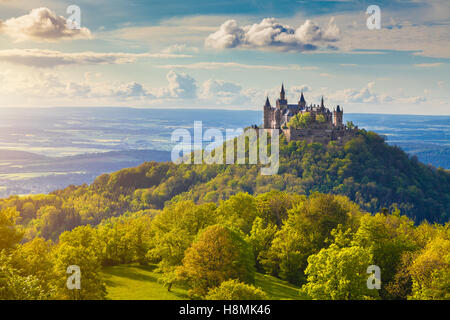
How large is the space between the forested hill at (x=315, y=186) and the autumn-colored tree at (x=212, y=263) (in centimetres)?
10585

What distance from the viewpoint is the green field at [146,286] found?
42344 millimetres

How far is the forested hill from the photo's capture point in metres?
149

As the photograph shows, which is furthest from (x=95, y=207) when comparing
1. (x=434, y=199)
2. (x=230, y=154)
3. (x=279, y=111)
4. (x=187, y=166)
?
(x=434, y=199)

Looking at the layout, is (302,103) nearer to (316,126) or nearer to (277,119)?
(277,119)

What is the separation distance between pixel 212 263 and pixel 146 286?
1002cm

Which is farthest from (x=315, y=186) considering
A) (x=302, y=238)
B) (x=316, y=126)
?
(x=302, y=238)

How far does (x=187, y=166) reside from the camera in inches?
7195

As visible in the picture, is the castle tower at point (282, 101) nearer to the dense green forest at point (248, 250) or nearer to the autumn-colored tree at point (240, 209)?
the dense green forest at point (248, 250)

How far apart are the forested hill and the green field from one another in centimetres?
9260

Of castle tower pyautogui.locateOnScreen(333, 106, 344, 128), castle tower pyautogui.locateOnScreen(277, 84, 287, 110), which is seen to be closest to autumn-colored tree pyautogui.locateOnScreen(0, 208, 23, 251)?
castle tower pyautogui.locateOnScreen(333, 106, 344, 128)

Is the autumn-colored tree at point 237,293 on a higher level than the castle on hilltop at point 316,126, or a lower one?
lower

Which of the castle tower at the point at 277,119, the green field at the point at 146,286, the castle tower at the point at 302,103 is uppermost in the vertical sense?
the castle tower at the point at 302,103

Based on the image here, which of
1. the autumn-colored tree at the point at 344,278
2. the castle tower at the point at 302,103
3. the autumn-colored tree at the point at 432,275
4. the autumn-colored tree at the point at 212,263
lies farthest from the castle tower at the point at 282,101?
the autumn-colored tree at the point at 212,263

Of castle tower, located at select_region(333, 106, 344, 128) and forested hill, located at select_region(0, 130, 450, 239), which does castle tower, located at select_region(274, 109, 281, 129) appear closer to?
forested hill, located at select_region(0, 130, 450, 239)
